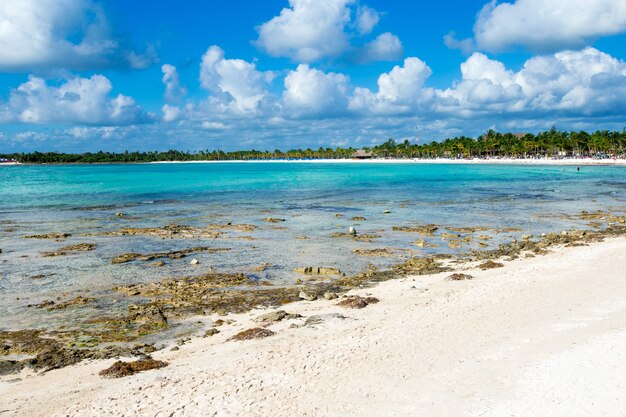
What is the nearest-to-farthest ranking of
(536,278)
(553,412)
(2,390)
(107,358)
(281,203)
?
1. (553,412)
2. (2,390)
3. (107,358)
4. (536,278)
5. (281,203)

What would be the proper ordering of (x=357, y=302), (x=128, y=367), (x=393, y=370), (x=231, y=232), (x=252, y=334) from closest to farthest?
(x=393, y=370)
(x=128, y=367)
(x=252, y=334)
(x=357, y=302)
(x=231, y=232)

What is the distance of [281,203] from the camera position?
49688mm

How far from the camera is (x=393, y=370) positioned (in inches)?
387

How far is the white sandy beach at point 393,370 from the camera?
27.8 feet

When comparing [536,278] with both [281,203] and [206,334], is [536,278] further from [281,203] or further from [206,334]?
[281,203]

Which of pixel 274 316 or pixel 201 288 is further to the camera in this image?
pixel 201 288

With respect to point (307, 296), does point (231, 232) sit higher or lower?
higher

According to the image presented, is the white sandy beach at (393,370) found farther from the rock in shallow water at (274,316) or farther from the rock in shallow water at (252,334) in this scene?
the rock in shallow water at (274,316)

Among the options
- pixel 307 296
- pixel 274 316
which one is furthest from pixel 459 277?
pixel 274 316

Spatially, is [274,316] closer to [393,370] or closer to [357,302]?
[357,302]

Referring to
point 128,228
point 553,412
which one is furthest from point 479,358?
point 128,228

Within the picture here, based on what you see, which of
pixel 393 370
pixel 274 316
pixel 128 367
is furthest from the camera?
pixel 274 316

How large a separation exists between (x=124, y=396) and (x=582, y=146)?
684 feet

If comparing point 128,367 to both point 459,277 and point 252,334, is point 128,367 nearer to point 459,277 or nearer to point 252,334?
point 252,334
